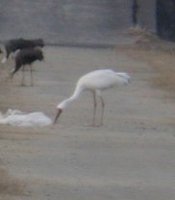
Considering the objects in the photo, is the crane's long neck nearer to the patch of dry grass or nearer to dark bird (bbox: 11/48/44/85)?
the patch of dry grass

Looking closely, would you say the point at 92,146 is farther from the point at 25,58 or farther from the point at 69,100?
the point at 25,58

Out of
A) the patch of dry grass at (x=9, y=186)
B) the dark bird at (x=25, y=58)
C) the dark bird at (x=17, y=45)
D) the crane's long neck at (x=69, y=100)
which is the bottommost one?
the dark bird at (x=17, y=45)

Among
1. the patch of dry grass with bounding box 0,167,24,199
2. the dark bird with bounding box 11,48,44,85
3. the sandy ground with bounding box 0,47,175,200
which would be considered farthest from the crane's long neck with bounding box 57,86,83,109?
the dark bird with bounding box 11,48,44,85

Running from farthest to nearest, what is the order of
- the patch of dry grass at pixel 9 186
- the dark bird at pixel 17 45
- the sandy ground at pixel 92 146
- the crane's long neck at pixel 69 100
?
1. the dark bird at pixel 17 45
2. the crane's long neck at pixel 69 100
3. the sandy ground at pixel 92 146
4. the patch of dry grass at pixel 9 186

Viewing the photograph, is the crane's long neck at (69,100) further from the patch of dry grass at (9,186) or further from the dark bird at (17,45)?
the dark bird at (17,45)

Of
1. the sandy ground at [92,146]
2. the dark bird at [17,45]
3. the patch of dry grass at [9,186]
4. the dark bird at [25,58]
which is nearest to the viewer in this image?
the patch of dry grass at [9,186]

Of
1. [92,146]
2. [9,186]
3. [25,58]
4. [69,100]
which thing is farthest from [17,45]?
[9,186]

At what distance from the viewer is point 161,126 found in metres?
20.0

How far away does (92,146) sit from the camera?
55.8 ft

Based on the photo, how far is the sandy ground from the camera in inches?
519

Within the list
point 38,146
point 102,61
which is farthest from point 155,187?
point 102,61

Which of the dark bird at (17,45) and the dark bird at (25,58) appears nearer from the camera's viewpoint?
the dark bird at (25,58)

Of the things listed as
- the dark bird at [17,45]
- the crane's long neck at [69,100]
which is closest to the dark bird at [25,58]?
the dark bird at [17,45]

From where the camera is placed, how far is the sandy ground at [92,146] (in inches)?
519
